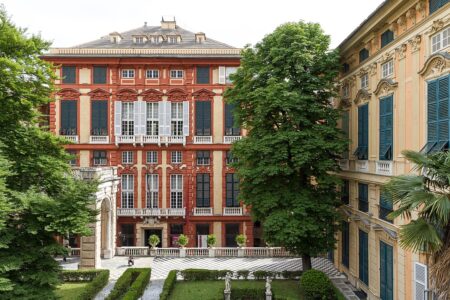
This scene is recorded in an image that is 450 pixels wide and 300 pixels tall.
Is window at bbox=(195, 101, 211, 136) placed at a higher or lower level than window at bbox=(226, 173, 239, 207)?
higher

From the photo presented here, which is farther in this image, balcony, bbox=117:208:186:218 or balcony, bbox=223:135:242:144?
balcony, bbox=223:135:242:144

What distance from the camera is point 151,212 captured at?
3869 centimetres

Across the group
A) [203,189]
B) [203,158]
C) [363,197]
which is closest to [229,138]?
[203,158]

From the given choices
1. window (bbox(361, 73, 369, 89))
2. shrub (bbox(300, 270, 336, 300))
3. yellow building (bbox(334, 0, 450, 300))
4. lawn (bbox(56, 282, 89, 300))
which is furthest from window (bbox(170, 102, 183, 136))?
shrub (bbox(300, 270, 336, 300))

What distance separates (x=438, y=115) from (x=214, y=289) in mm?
17038

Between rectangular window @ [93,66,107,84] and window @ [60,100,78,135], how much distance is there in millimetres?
2973

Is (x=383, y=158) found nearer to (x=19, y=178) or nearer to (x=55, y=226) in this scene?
(x=55, y=226)

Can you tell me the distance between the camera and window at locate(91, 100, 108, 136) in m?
39.1

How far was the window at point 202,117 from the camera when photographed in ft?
130

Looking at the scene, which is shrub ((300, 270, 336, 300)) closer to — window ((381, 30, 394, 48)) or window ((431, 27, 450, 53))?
window ((431, 27, 450, 53))

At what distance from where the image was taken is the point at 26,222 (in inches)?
669

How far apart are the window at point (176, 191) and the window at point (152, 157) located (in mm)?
2289

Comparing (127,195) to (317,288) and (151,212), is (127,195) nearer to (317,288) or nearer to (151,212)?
(151,212)

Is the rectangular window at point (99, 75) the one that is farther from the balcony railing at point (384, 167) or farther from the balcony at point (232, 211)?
the balcony railing at point (384, 167)
